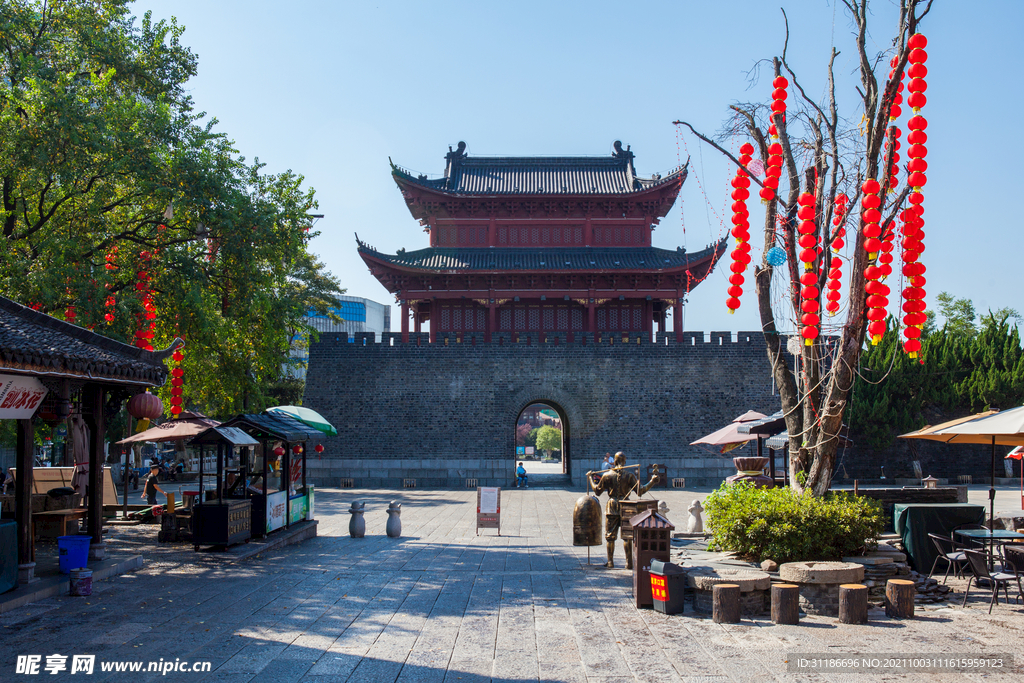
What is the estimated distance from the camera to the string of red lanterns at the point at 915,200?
736 cm

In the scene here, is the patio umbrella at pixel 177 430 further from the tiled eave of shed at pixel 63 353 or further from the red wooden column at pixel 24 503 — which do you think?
the red wooden column at pixel 24 503

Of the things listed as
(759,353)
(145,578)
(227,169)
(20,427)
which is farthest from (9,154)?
(759,353)

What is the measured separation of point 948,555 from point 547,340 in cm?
1785

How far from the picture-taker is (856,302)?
25.8ft

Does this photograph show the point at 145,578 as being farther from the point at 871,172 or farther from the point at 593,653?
the point at 871,172

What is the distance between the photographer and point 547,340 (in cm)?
2469

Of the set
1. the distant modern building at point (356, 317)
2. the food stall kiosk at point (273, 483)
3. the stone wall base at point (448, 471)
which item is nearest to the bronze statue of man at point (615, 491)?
the food stall kiosk at point (273, 483)

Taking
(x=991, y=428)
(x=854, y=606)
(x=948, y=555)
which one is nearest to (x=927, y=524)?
(x=948, y=555)

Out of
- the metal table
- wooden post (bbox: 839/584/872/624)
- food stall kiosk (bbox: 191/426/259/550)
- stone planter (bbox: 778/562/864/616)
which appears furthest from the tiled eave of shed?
the metal table

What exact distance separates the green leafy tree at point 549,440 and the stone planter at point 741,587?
42647mm

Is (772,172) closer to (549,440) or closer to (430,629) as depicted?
(430,629)

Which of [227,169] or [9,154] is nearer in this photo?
[9,154]

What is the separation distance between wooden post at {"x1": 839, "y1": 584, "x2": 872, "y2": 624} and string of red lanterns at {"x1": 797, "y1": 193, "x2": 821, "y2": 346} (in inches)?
104

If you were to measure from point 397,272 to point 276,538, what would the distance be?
1537 cm
